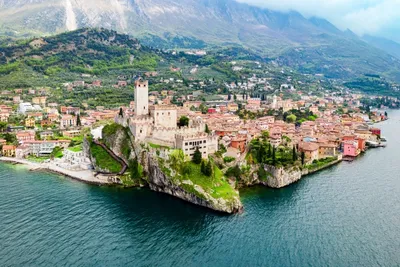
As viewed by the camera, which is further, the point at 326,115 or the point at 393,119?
the point at 393,119

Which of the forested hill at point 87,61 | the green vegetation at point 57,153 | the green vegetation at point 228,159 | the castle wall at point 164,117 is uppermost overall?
the forested hill at point 87,61

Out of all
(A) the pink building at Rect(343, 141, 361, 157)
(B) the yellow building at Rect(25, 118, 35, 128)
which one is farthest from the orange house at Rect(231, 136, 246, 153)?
(B) the yellow building at Rect(25, 118, 35, 128)

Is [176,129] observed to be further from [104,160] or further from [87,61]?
[87,61]

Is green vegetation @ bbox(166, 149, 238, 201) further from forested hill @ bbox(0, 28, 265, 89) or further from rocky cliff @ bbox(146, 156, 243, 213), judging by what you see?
forested hill @ bbox(0, 28, 265, 89)

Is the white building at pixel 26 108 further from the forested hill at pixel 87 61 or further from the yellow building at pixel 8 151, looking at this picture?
the yellow building at pixel 8 151

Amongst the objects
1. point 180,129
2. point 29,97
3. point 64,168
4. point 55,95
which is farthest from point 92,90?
point 180,129

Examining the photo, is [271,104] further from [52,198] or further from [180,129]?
[52,198]

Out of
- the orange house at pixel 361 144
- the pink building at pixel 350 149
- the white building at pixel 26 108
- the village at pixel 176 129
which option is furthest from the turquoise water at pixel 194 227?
the white building at pixel 26 108
